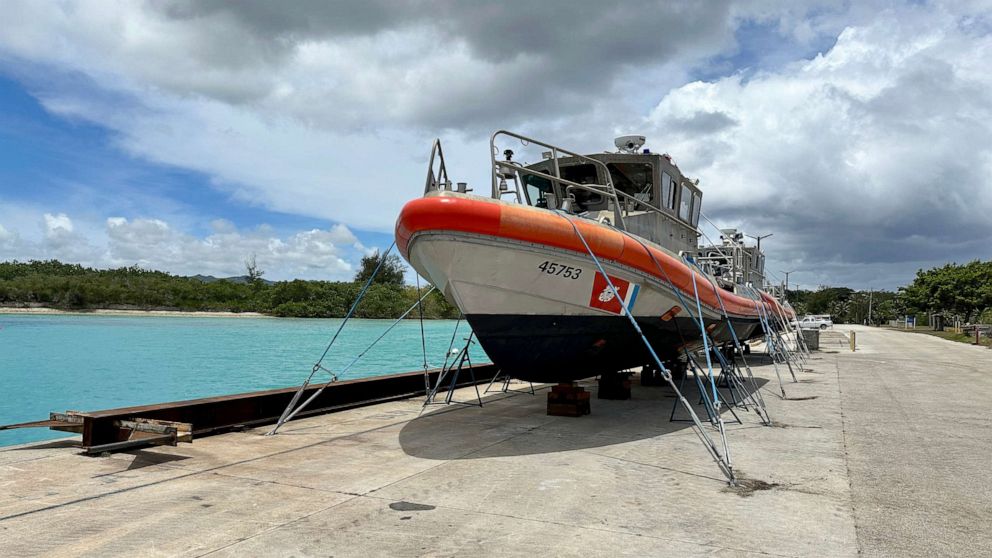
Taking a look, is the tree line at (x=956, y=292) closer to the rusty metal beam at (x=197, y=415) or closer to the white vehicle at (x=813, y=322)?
the white vehicle at (x=813, y=322)

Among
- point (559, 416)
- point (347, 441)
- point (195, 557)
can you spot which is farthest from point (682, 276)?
point (195, 557)

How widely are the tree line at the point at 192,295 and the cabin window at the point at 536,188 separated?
2447 inches

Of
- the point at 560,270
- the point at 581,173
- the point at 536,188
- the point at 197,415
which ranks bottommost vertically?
the point at 197,415

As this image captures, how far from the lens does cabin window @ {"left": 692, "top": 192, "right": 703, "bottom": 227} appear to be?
37.0ft

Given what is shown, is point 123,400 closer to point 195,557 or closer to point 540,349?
point 540,349

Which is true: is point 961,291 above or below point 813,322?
above

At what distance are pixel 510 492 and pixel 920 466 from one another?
3.89m

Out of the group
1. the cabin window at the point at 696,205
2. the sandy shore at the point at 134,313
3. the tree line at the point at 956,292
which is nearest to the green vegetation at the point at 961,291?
the tree line at the point at 956,292

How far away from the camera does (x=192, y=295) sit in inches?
3108

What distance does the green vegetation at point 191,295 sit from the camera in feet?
242

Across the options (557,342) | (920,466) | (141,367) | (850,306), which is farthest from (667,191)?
(850,306)

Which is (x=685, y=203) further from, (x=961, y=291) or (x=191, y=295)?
(x=191, y=295)

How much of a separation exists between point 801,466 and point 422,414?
4.67m

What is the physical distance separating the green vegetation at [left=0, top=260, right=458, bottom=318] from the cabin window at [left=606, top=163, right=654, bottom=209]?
62.0 metres
